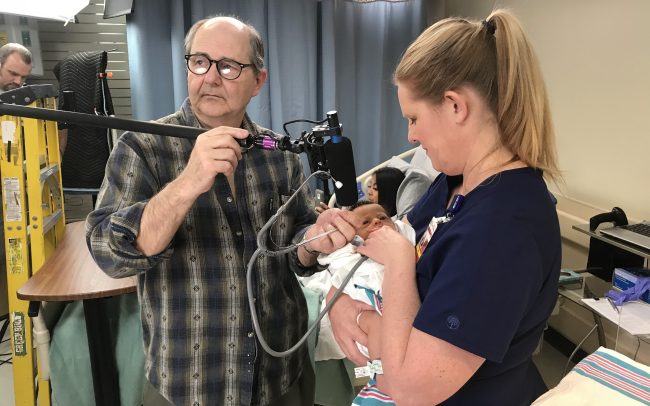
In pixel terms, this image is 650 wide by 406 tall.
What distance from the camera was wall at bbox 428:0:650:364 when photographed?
227 centimetres

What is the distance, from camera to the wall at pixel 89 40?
3441 millimetres

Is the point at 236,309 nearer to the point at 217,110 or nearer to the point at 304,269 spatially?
the point at 304,269

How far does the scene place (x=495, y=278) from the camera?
2.39 feet

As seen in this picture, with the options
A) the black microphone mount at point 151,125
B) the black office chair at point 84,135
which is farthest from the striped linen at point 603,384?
the black office chair at point 84,135

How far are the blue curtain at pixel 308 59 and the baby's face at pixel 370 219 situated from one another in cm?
214

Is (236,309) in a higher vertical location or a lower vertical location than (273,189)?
lower

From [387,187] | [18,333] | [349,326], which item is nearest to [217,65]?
[349,326]

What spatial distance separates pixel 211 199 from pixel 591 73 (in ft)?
7.43

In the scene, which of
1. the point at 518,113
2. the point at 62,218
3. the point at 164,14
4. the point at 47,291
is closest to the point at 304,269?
the point at 518,113

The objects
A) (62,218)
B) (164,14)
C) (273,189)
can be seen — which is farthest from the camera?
(164,14)

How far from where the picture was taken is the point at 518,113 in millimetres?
820

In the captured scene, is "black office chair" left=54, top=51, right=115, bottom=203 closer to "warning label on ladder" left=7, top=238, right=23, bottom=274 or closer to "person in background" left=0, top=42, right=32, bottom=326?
"person in background" left=0, top=42, right=32, bottom=326

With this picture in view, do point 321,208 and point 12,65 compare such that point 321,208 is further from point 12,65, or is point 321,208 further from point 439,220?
point 12,65

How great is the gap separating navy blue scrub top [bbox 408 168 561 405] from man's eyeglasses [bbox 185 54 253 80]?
0.64 m
